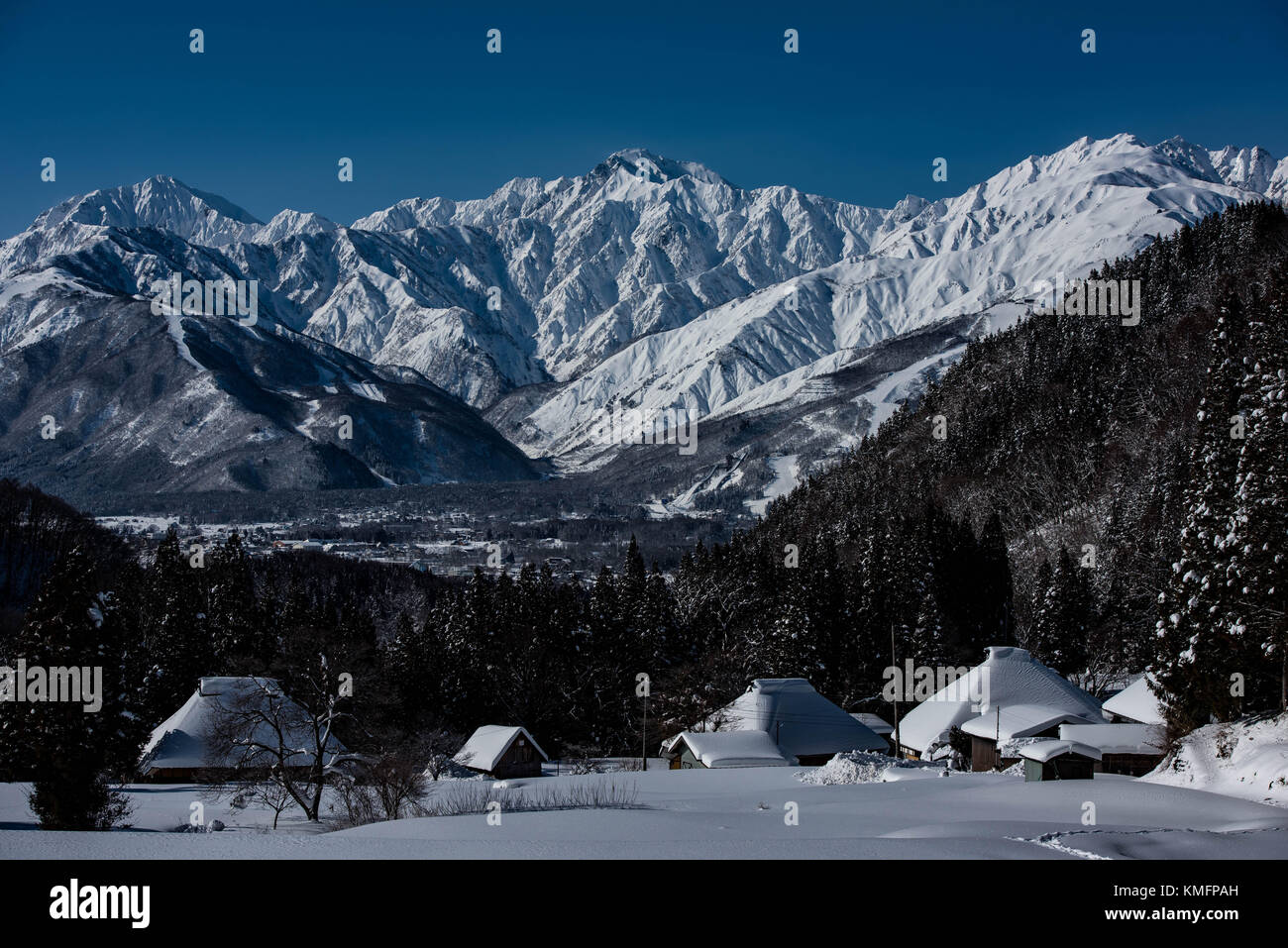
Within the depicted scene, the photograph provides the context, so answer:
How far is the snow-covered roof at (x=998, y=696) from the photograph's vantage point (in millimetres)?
50406

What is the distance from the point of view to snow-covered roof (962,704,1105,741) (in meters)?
46.6

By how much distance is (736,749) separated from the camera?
46.3m

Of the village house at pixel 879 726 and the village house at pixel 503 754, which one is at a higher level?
the village house at pixel 503 754

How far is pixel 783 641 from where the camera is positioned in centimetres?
6200

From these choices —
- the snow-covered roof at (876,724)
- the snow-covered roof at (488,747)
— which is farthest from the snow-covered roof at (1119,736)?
the snow-covered roof at (488,747)

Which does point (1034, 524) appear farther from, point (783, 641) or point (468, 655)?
point (468, 655)

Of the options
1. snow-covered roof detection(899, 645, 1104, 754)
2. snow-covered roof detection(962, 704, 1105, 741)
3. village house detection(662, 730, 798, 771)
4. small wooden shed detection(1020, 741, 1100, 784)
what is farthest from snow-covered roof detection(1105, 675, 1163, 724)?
village house detection(662, 730, 798, 771)

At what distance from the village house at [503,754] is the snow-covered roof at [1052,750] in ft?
71.8

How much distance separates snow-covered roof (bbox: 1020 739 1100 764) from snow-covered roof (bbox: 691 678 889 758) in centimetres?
1453

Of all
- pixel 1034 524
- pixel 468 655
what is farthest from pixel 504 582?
pixel 1034 524

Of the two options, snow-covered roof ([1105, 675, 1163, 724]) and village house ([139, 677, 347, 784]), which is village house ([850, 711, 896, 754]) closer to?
snow-covered roof ([1105, 675, 1163, 724])

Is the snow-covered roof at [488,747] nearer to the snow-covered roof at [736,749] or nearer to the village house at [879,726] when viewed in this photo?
the snow-covered roof at [736,749]

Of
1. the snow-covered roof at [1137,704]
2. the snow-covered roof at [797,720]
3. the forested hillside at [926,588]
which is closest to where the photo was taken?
the forested hillside at [926,588]
